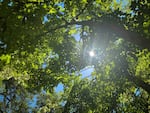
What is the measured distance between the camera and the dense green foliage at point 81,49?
12477mm

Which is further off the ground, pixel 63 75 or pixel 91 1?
pixel 91 1

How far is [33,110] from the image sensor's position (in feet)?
127

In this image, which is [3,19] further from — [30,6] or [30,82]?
[30,82]

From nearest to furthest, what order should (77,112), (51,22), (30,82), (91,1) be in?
(51,22) → (91,1) → (30,82) → (77,112)

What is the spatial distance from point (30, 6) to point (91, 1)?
207 inches

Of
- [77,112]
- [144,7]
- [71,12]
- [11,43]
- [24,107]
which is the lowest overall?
[24,107]

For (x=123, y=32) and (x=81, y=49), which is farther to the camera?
(x=81, y=49)

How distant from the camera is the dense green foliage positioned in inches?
491

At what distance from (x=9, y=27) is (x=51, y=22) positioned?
3977 mm

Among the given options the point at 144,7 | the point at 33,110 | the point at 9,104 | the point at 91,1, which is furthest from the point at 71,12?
the point at 33,110

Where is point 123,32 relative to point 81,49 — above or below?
above

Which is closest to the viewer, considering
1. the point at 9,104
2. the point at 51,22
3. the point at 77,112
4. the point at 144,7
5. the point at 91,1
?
the point at 144,7

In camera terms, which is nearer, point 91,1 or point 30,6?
point 30,6

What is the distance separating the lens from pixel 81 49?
70.6 ft
